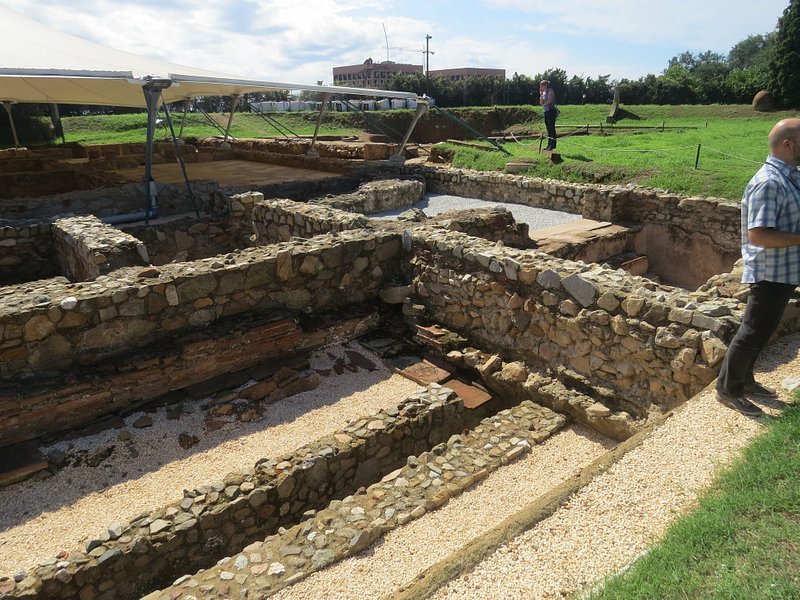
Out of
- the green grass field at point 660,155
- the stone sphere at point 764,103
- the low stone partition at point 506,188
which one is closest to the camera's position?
the green grass field at point 660,155

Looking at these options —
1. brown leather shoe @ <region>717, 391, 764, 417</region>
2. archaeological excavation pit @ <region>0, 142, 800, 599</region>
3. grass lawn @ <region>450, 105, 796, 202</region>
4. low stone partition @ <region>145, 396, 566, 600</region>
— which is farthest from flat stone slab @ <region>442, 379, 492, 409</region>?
grass lawn @ <region>450, 105, 796, 202</region>

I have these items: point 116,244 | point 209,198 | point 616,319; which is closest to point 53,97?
point 209,198

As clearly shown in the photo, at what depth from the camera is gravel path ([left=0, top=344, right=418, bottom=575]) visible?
3893 millimetres

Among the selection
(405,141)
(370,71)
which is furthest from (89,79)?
(370,71)

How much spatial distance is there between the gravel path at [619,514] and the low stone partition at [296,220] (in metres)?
4.93

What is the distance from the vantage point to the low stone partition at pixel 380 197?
1173 centimetres

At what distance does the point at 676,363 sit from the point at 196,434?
400cm

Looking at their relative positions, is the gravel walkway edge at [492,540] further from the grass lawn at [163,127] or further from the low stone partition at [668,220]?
the grass lawn at [163,127]

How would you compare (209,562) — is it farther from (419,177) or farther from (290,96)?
(290,96)

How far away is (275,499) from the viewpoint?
404 cm

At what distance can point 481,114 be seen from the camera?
122 ft

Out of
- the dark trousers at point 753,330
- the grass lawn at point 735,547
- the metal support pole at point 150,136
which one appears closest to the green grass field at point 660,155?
the dark trousers at point 753,330

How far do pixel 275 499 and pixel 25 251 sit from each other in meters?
7.90

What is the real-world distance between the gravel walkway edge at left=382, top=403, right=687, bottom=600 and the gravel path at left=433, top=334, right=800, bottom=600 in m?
0.03
